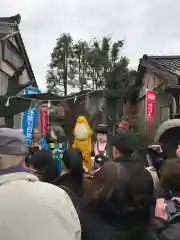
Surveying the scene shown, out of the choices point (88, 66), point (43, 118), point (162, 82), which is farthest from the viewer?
point (88, 66)

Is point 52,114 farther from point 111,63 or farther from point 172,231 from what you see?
point 172,231

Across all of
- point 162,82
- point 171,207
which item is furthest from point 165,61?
point 171,207

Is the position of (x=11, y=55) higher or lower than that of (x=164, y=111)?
higher

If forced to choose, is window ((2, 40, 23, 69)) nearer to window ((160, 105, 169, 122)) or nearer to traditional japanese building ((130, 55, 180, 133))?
traditional japanese building ((130, 55, 180, 133))

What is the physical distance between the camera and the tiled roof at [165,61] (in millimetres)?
12854

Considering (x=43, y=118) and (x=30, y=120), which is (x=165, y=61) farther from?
(x=30, y=120)

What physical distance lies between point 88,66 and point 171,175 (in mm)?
21790

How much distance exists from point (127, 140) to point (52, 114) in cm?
1241

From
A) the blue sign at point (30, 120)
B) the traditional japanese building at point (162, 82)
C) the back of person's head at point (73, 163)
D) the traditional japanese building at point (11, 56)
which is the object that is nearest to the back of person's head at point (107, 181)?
the back of person's head at point (73, 163)

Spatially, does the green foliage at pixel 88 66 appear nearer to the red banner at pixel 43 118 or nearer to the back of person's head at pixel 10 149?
the red banner at pixel 43 118

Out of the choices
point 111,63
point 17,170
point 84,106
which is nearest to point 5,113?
point 84,106

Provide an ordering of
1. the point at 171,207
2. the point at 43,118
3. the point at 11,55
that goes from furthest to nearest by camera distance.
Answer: the point at 11,55 < the point at 43,118 < the point at 171,207

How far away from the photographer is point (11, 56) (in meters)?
18.4

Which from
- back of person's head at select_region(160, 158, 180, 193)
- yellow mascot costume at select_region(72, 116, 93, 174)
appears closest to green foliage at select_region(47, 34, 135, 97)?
yellow mascot costume at select_region(72, 116, 93, 174)
